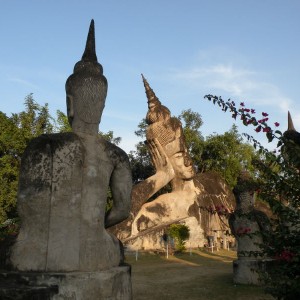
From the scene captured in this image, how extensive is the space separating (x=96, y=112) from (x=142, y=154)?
32584 millimetres

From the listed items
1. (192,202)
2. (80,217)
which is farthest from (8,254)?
(192,202)

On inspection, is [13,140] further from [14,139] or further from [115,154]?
[115,154]

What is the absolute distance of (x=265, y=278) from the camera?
12.0 ft

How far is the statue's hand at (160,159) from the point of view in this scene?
19.5 m

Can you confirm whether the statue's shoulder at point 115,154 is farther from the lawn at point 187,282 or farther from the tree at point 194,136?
the tree at point 194,136

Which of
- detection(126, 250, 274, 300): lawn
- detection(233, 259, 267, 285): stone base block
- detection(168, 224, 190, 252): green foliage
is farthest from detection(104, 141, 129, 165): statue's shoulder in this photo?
detection(168, 224, 190, 252): green foliage

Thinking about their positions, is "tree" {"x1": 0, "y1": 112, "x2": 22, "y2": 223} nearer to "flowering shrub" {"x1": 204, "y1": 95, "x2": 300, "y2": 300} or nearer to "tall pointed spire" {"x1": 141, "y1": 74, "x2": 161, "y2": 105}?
"tall pointed spire" {"x1": 141, "y1": 74, "x2": 161, "y2": 105}

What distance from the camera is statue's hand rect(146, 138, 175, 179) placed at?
1947 centimetres

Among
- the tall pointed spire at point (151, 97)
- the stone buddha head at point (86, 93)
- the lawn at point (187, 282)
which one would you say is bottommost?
the lawn at point (187, 282)

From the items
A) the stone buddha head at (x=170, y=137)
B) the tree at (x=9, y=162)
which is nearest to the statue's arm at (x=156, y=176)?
the stone buddha head at (x=170, y=137)

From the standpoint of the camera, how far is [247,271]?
855 cm

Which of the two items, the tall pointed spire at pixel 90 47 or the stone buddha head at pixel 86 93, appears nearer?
the stone buddha head at pixel 86 93

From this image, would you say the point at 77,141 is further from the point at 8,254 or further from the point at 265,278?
the point at 265,278

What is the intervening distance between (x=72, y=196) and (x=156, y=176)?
1565cm
